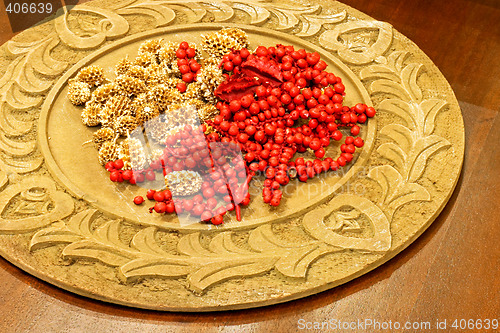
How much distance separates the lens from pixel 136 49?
146 centimetres

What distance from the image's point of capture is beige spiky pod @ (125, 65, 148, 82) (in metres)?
1.29

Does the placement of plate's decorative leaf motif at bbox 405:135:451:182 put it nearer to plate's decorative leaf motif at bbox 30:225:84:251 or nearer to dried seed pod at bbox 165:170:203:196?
dried seed pod at bbox 165:170:203:196

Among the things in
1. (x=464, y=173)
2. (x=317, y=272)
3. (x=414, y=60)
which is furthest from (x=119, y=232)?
(x=414, y=60)

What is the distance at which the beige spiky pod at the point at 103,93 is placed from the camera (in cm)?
125

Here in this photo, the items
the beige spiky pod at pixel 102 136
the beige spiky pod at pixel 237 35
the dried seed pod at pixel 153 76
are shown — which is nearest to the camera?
the beige spiky pod at pixel 102 136

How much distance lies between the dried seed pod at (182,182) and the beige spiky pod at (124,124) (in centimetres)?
21

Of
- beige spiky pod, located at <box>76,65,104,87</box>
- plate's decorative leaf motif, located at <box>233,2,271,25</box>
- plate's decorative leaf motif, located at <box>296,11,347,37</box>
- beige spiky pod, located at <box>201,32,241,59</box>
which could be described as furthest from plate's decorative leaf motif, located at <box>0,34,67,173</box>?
plate's decorative leaf motif, located at <box>296,11,347,37</box>

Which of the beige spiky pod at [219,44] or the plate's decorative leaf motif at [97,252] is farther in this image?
the beige spiky pod at [219,44]

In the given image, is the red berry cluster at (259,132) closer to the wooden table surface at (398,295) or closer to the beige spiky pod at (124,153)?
the beige spiky pod at (124,153)

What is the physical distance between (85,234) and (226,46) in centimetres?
67

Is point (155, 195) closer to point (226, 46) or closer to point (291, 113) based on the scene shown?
point (291, 113)

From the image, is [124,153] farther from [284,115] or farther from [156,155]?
[284,115]

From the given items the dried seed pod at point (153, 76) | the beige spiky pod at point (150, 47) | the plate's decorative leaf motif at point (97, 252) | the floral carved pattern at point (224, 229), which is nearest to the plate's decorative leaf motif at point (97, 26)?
the floral carved pattern at point (224, 229)

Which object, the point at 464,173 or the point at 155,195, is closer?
the point at 155,195
